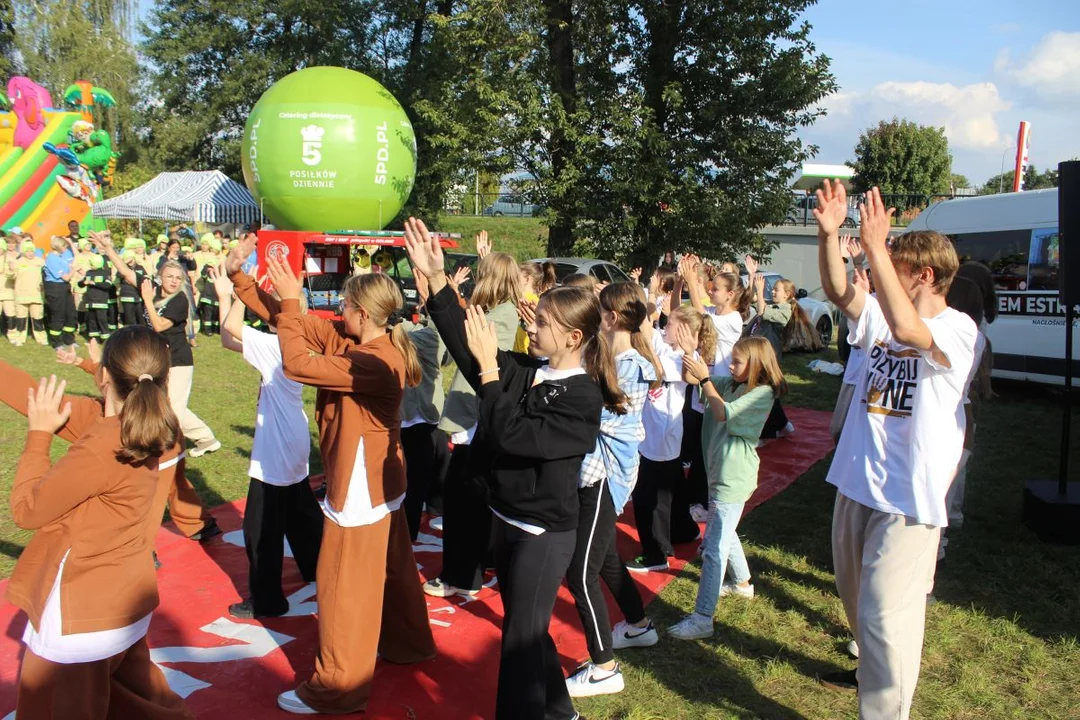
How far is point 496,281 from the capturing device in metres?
4.71

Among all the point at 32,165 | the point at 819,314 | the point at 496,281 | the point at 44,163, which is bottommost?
the point at 819,314

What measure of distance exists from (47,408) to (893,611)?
304 cm

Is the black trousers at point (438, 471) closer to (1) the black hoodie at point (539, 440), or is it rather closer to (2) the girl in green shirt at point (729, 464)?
(2) the girl in green shirt at point (729, 464)

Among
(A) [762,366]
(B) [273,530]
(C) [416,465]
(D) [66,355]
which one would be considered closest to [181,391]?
(C) [416,465]

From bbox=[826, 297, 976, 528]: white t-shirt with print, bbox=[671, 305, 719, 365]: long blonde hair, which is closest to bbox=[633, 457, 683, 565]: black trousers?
bbox=[671, 305, 719, 365]: long blonde hair

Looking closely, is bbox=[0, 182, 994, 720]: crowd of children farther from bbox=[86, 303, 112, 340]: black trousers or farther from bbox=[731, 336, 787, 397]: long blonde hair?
bbox=[86, 303, 112, 340]: black trousers

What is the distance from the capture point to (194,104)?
100ft

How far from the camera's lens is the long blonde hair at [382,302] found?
351 centimetres

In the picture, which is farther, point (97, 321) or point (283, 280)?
point (97, 321)

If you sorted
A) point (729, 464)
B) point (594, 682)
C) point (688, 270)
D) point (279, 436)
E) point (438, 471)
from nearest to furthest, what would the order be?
point (594, 682) < point (279, 436) < point (729, 464) < point (688, 270) < point (438, 471)

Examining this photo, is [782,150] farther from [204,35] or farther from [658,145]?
[204,35]

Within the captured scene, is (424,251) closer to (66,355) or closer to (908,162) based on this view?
(66,355)

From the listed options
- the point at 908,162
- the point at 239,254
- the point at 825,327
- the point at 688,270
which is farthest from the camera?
the point at 908,162

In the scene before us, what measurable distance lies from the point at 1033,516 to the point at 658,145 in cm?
1013
